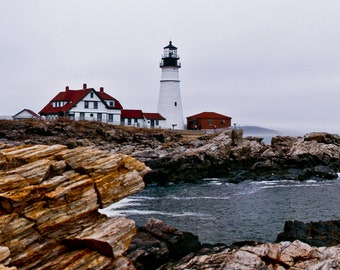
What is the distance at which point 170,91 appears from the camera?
86.8 m

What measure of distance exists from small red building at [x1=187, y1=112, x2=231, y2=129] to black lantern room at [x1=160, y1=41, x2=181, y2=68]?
11445 mm

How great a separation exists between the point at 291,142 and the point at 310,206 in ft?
89.9

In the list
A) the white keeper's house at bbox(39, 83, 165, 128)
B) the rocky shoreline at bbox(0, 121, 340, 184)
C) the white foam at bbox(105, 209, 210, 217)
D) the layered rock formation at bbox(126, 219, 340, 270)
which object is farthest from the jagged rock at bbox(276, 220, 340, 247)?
the white keeper's house at bbox(39, 83, 165, 128)

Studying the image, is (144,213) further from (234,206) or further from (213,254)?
(213,254)

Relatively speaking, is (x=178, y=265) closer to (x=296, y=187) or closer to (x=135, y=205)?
(x=135, y=205)

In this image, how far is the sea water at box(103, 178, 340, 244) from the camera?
104 ft

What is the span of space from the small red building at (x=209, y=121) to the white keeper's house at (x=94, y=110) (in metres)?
7.55

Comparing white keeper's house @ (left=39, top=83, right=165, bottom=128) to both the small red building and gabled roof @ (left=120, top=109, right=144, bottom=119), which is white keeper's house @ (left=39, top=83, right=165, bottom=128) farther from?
the small red building

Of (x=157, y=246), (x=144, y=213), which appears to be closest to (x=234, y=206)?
(x=144, y=213)

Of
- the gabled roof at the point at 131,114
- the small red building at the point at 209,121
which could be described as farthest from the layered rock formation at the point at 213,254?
the small red building at the point at 209,121

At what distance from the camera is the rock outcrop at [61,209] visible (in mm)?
18247

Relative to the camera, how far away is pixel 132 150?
62.3 m

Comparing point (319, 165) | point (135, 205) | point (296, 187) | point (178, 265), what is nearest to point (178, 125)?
point (319, 165)

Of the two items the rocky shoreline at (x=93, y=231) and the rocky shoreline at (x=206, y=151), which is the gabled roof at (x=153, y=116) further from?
the rocky shoreline at (x=93, y=231)
